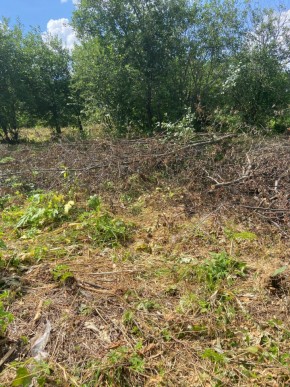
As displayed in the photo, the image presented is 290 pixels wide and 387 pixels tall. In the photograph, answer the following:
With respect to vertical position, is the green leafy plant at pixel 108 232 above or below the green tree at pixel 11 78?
below

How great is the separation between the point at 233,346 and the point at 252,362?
0.16 meters

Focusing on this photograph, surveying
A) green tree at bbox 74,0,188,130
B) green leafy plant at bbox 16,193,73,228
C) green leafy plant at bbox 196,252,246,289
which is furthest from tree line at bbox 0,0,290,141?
green leafy plant at bbox 196,252,246,289

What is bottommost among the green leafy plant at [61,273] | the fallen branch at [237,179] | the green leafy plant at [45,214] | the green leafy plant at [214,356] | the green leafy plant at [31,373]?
the green leafy plant at [214,356]

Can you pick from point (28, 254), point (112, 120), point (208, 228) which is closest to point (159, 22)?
point (112, 120)

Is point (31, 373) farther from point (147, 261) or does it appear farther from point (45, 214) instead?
point (45, 214)

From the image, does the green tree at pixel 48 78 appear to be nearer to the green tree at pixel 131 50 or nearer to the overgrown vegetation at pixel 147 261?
the green tree at pixel 131 50

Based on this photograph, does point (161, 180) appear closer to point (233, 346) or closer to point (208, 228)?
point (208, 228)

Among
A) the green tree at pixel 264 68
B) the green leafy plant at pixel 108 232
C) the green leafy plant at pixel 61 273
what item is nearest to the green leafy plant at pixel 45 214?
the green leafy plant at pixel 108 232

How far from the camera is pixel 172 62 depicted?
9164 mm

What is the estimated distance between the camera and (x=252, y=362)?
1853mm

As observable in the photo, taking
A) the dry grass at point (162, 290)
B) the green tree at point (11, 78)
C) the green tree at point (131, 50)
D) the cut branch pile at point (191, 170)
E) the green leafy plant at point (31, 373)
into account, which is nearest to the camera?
the green leafy plant at point (31, 373)

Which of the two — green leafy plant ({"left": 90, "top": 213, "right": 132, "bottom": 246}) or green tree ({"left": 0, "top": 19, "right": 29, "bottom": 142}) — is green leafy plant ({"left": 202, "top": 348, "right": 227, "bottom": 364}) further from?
green tree ({"left": 0, "top": 19, "right": 29, "bottom": 142})

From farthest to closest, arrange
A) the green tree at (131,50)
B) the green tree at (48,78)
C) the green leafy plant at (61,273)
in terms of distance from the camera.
Answer: the green tree at (48,78) → the green tree at (131,50) → the green leafy plant at (61,273)

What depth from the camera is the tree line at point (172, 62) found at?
28.7 feet
